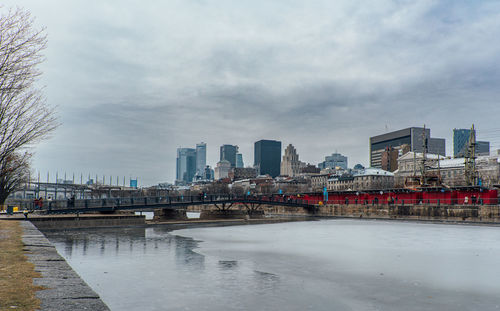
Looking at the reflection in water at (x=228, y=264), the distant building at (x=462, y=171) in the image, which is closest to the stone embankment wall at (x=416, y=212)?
the distant building at (x=462, y=171)

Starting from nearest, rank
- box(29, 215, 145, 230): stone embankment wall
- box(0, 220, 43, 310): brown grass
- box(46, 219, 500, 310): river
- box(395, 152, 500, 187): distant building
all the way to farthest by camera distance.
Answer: box(0, 220, 43, 310): brown grass < box(46, 219, 500, 310): river < box(29, 215, 145, 230): stone embankment wall < box(395, 152, 500, 187): distant building

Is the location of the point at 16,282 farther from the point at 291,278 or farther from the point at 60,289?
the point at 291,278

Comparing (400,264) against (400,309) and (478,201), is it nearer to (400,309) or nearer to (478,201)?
(400,309)

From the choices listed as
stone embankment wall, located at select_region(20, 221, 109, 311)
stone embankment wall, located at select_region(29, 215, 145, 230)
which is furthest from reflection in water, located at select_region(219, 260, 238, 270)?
stone embankment wall, located at select_region(29, 215, 145, 230)

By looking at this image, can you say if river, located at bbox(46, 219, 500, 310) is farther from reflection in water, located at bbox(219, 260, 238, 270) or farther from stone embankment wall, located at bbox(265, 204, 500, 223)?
stone embankment wall, located at bbox(265, 204, 500, 223)

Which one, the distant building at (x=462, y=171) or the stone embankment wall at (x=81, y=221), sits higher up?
the distant building at (x=462, y=171)

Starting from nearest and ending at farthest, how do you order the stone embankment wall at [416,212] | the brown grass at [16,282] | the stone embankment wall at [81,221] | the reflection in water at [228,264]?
the brown grass at [16,282] < the reflection in water at [228,264] < the stone embankment wall at [81,221] < the stone embankment wall at [416,212]

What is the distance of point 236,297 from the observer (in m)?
13.5

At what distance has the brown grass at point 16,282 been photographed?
8.72 metres

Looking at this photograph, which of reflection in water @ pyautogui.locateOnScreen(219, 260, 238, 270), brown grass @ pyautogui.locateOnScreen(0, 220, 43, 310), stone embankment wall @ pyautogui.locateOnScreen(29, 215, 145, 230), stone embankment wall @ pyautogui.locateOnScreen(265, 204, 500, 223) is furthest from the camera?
stone embankment wall @ pyautogui.locateOnScreen(265, 204, 500, 223)

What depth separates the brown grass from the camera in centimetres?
872

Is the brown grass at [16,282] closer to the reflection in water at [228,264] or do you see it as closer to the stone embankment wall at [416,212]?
the reflection in water at [228,264]

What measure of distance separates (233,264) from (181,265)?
265 centimetres

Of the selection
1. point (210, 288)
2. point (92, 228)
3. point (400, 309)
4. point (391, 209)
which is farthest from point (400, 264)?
point (391, 209)
